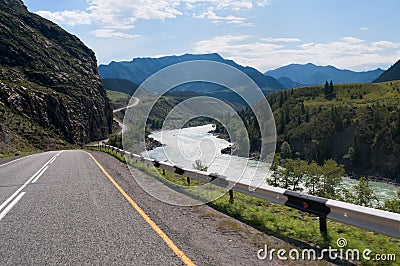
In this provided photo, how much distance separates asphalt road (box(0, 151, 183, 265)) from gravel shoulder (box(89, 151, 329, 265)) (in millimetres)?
388

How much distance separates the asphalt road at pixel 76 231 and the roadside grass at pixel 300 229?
6.87 feet

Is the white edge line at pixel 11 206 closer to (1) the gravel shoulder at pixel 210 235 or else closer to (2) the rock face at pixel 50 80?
(1) the gravel shoulder at pixel 210 235

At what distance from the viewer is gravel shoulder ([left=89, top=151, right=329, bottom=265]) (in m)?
5.32

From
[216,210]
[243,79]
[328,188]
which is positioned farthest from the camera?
[328,188]

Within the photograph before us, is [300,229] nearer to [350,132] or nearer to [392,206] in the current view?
[392,206]

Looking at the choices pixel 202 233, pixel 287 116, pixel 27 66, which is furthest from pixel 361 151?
pixel 202 233

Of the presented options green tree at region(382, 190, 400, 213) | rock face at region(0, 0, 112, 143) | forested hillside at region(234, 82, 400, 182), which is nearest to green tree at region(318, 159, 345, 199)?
green tree at region(382, 190, 400, 213)

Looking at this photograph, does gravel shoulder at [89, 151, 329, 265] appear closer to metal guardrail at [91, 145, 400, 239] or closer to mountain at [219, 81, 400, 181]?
metal guardrail at [91, 145, 400, 239]

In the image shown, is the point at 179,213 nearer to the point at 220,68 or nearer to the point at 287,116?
the point at 220,68

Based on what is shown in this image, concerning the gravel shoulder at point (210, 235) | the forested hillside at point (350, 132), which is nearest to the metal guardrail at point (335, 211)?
the gravel shoulder at point (210, 235)

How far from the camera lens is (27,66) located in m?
116

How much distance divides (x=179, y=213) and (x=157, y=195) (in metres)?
2.57

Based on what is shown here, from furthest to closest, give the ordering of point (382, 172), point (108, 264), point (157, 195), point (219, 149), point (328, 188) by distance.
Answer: point (382, 172)
point (328, 188)
point (157, 195)
point (219, 149)
point (108, 264)

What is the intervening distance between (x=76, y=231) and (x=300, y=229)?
427 centimetres
